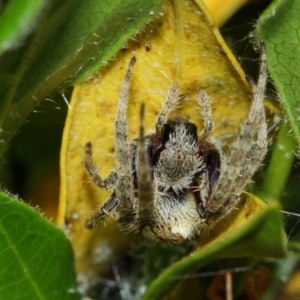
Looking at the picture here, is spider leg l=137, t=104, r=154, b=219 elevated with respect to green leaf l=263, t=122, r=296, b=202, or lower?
elevated

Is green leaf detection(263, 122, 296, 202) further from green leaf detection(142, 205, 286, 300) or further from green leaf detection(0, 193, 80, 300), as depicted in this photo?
green leaf detection(0, 193, 80, 300)

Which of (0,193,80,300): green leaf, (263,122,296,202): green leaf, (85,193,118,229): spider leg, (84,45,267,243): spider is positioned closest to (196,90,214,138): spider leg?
(84,45,267,243): spider

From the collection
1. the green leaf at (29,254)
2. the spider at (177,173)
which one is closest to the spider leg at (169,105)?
the spider at (177,173)

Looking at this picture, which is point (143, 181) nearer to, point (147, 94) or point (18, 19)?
point (147, 94)

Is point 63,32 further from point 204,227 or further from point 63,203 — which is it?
point 204,227

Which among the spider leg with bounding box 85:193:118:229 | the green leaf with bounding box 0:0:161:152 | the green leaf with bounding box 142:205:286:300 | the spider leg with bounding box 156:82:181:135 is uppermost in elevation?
the green leaf with bounding box 0:0:161:152
